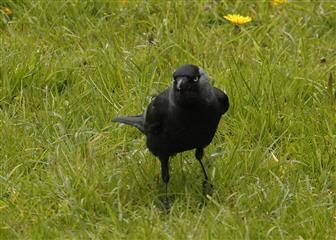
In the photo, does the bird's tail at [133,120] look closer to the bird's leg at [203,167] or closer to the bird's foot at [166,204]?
the bird's leg at [203,167]

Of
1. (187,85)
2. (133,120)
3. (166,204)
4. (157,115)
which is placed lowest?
(166,204)

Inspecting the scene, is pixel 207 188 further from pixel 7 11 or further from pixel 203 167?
pixel 7 11

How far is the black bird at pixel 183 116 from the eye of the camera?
184 inches

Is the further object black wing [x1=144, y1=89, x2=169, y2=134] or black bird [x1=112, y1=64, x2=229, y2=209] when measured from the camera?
black wing [x1=144, y1=89, x2=169, y2=134]

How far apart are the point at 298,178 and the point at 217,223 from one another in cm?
73

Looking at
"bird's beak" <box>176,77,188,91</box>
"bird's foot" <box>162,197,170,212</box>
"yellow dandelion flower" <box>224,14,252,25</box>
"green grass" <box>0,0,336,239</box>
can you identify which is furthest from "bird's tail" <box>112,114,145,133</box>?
"yellow dandelion flower" <box>224,14,252,25</box>

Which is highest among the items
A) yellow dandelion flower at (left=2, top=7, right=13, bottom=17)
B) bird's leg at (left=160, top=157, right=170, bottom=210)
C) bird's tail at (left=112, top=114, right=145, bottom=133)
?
yellow dandelion flower at (left=2, top=7, right=13, bottom=17)

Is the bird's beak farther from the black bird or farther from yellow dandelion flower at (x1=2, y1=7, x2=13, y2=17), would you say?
yellow dandelion flower at (x1=2, y1=7, x2=13, y2=17)

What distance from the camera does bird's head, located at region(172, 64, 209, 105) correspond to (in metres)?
4.62

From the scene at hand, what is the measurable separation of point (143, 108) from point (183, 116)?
1010 millimetres


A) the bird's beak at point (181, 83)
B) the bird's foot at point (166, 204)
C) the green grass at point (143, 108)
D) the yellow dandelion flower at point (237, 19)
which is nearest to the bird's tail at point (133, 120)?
the green grass at point (143, 108)

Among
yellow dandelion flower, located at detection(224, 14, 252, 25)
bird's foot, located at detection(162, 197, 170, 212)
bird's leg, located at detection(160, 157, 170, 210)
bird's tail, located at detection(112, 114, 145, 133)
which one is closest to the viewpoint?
bird's foot, located at detection(162, 197, 170, 212)

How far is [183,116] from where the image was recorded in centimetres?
472

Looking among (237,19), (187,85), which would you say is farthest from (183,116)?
(237,19)
